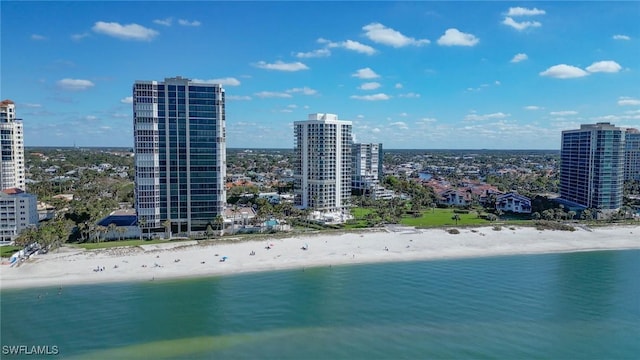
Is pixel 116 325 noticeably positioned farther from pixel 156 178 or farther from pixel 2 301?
pixel 156 178

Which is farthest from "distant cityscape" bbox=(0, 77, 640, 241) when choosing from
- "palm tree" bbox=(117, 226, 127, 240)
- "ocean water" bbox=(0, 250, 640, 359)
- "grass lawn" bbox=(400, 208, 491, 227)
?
"ocean water" bbox=(0, 250, 640, 359)

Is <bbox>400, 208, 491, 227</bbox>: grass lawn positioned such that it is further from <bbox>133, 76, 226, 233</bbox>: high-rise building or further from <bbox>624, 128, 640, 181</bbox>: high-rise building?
<bbox>624, 128, 640, 181</bbox>: high-rise building

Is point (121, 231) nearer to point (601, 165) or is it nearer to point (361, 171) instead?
point (361, 171)

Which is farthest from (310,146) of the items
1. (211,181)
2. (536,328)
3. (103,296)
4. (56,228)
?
(536,328)

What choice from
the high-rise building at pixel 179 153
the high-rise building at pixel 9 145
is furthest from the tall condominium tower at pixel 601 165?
the high-rise building at pixel 9 145

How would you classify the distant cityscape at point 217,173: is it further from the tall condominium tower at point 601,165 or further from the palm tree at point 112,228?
the palm tree at point 112,228

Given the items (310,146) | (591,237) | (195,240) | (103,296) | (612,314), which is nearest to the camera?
(612,314)
